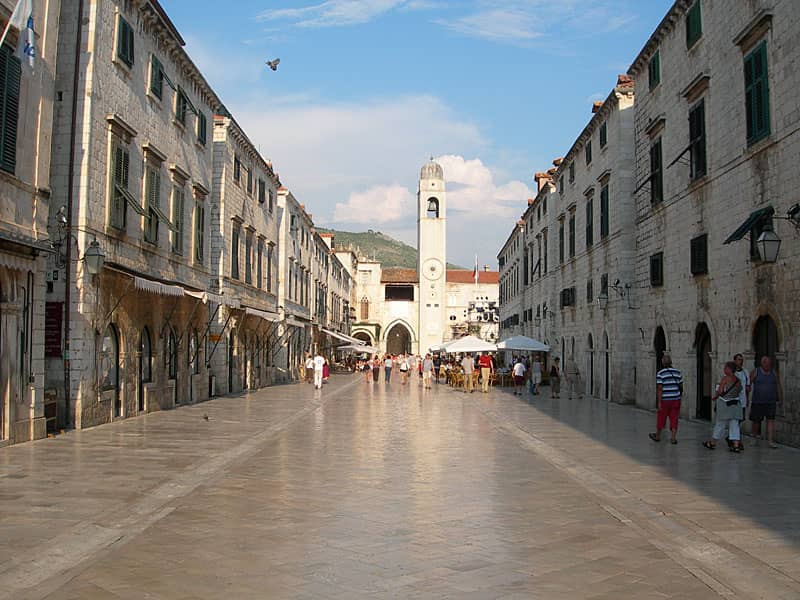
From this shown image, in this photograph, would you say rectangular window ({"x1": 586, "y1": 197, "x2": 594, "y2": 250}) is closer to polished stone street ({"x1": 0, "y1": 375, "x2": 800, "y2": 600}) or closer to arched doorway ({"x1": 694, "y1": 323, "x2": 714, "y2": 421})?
arched doorway ({"x1": 694, "y1": 323, "x2": 714, "y2": 421})

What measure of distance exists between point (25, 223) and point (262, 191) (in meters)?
22.0

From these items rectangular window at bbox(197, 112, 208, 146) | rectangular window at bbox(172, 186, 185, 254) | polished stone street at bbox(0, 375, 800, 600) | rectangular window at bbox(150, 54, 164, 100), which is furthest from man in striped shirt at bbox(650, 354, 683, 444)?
rectangular window at bbox(197, 112, 208, 146)

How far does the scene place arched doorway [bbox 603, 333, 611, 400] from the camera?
88.4 feet

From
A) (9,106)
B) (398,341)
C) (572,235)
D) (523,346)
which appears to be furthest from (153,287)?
(398,341)

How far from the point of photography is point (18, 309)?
13.3 metres

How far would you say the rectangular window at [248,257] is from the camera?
104ft

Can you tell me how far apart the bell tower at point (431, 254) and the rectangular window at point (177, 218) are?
5797 centimetres

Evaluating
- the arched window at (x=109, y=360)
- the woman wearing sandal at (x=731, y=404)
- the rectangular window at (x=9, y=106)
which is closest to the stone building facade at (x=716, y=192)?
the woman wearing sandal at (x=731, y=404)

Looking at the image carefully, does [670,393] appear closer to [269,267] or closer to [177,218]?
[177,218]

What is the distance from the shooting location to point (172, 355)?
74.1 feet

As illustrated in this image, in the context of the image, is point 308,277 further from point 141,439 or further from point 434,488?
point 434,488

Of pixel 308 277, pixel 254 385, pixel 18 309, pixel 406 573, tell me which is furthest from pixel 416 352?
pixel 406 573

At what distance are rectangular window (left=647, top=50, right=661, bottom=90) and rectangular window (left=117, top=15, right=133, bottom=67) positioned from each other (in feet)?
45.6

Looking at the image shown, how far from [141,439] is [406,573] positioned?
31.9 ft
